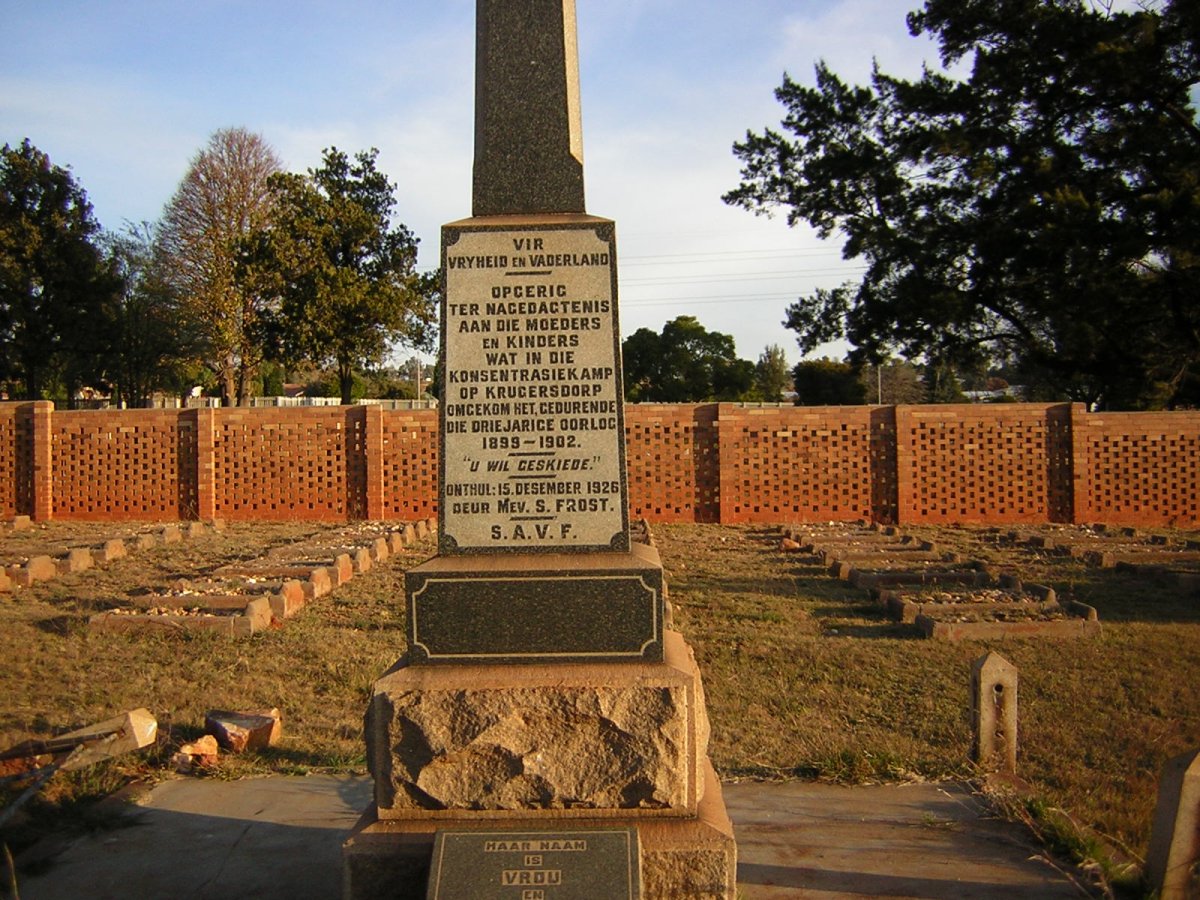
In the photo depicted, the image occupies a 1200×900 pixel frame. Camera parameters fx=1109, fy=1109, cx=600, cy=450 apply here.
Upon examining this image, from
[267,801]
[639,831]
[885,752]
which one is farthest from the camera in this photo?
[885,752]

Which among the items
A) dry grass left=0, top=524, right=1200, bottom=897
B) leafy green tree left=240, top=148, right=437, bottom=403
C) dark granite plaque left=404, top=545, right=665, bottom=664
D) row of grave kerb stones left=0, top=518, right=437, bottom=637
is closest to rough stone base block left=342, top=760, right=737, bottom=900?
dark granite plaque left=404, top=545, right=665, bottom=664

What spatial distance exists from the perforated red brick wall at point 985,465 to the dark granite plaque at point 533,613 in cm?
1558

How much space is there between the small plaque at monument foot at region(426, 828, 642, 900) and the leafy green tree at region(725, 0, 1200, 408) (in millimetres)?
16813

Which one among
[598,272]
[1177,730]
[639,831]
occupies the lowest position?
[1177,730]

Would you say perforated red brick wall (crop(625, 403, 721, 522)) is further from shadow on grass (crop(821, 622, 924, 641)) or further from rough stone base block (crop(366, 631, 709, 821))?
rough stone base block (crop(366, 631, 709, 821))

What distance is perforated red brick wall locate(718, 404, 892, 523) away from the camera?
18781 mm

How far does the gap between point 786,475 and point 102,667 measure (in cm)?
1303

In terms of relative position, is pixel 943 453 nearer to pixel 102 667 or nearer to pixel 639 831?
pixel 102 667

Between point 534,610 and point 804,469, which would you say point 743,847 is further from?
point 804,469

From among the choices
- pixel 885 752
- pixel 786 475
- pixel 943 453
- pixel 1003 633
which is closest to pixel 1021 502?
pixel 943 453

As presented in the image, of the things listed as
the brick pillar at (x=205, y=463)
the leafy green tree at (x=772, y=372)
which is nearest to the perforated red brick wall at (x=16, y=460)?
the brick pillar at (x=205, y=463)

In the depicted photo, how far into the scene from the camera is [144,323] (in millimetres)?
40281

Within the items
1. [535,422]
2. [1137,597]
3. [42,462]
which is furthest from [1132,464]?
[42,462]

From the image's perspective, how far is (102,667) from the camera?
778cm
